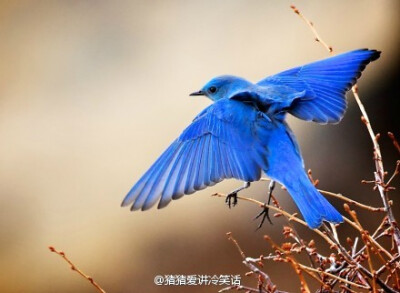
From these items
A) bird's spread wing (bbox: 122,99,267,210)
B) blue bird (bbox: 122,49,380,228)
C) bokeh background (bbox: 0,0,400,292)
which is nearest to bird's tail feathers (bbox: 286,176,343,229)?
blue bird (bbox: 122,49,380,228)

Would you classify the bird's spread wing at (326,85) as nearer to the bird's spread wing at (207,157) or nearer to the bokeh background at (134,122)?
the bird's spread wing at (207,157)

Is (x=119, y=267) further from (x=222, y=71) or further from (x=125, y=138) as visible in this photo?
(x=222, y=71)

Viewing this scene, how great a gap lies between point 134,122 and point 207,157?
2.68 ft

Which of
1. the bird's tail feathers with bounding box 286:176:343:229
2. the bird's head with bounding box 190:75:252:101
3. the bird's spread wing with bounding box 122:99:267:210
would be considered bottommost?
the bird's tail feathers with bounding box 286:176:343:229

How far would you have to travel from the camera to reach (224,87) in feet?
5.14

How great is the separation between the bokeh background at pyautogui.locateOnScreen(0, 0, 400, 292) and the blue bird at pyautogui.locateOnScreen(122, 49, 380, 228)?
1.68 feet

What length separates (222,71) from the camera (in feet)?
6.61

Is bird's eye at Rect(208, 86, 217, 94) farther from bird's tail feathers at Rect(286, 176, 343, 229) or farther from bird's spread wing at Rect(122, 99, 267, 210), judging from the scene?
bird's tail feathers at Rect(286, 176, 343, 229)

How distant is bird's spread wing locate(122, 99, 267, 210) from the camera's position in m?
1.26

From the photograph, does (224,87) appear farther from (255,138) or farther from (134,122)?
(134,122)

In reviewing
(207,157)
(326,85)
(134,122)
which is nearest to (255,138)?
(207,157)

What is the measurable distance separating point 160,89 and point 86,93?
241mm

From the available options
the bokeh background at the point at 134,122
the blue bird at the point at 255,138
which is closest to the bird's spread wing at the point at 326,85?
the blue bird at the point at 255,138

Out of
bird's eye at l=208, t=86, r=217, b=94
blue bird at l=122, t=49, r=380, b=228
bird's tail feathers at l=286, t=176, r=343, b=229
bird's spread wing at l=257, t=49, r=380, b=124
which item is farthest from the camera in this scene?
bird's eye at l=208, t=86, r=217, b=94
